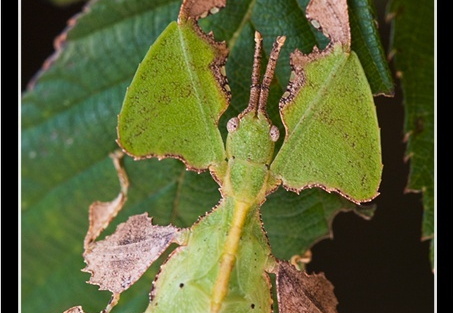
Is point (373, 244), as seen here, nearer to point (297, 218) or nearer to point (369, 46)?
point (297, 218)

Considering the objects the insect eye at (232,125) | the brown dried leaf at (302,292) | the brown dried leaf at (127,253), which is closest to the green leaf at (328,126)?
the insect eye at (232,125)

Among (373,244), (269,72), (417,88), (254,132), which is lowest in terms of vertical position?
(373,244)

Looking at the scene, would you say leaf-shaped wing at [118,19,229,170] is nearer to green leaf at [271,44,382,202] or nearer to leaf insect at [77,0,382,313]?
leaf insect at [77,0,382,313]

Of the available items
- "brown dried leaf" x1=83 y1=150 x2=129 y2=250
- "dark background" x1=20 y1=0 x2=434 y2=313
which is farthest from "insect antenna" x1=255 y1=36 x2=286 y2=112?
"dark background" x1=20 y1=0 x2=434 y2=313

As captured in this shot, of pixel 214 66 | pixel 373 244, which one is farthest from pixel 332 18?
pixel 373 244

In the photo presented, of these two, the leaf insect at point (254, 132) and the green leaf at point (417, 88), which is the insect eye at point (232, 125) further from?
the green leaf at point (417, 88)

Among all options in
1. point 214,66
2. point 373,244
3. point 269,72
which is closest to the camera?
point 269,72

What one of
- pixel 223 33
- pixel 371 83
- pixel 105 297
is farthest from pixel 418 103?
pixel 105 297
